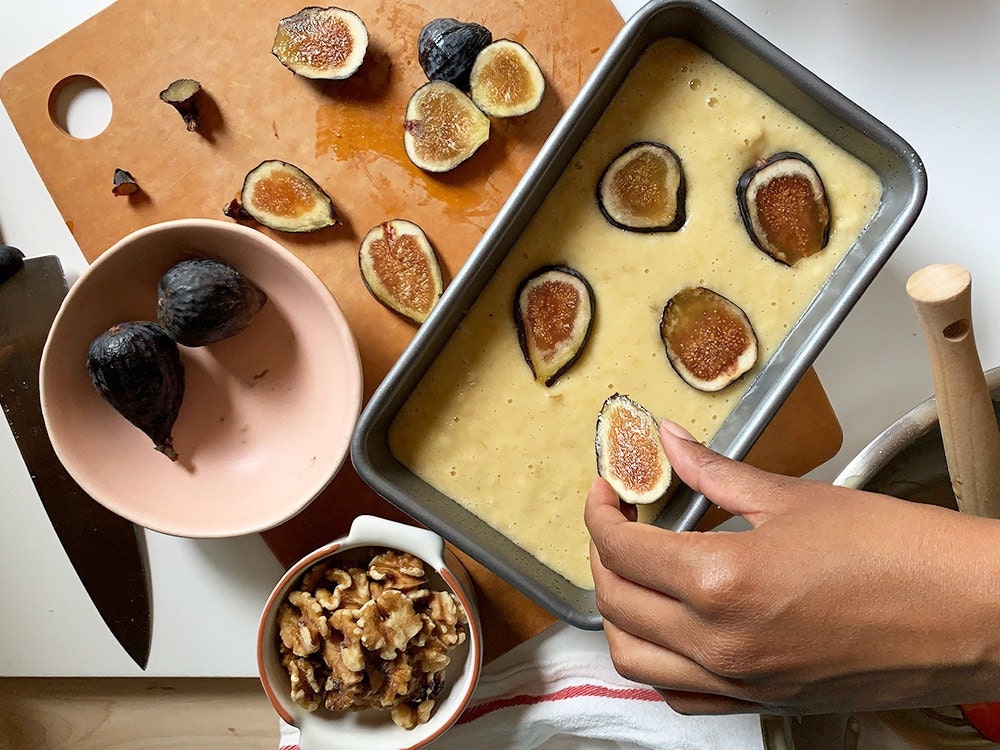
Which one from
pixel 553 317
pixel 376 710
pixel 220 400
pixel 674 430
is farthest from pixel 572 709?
pixel 220 400

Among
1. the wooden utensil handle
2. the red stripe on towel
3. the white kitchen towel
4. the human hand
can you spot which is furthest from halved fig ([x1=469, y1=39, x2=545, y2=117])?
the red stripe on towel

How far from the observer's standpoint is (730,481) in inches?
48.0

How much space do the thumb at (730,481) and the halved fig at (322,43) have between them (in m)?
1.01

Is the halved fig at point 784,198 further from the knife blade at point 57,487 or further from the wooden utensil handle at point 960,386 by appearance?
the knife blade at point 57,487

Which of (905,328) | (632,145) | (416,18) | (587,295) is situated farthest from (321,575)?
(905,328)

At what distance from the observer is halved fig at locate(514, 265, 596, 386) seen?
1616 millimetres

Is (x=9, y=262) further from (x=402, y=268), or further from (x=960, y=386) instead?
(x=960, y=386)

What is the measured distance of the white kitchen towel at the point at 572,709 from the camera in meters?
1.78

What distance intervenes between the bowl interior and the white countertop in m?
0.23

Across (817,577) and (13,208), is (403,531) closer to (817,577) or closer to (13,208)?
(817,577)

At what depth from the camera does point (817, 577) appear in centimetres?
105

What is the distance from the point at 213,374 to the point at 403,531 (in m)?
0.54

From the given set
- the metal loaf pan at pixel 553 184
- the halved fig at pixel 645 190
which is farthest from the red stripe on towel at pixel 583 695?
the halved fig at pixel 645 190

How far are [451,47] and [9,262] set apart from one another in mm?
1028
